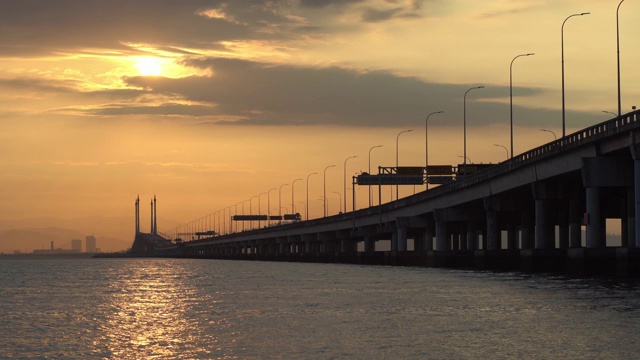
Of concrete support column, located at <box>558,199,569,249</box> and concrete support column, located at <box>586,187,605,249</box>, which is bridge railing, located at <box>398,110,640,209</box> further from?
concrete support column, located at <box>558,199,569,249</box>

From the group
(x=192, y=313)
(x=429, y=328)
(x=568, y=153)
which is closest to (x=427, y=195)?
(x=568, y=153)

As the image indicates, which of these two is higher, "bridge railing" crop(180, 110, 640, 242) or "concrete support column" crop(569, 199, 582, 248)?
"bridge railing" crop(180, 110, 640, 242)

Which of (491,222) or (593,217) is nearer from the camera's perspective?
(593,217)

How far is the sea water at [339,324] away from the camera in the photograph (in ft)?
108

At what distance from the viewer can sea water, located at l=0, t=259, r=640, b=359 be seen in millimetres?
33000

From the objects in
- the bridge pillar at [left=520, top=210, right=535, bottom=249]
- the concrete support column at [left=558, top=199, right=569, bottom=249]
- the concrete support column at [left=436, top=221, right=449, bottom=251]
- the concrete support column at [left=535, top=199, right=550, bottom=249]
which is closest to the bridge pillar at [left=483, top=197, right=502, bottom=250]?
the concrete support column at [left=558, top=199, right=569, bottom=249]

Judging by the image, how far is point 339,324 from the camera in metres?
41.8

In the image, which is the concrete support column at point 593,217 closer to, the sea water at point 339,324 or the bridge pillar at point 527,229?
the sea water at point 339,324

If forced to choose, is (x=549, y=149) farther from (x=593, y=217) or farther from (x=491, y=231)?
(x=491, y=231)

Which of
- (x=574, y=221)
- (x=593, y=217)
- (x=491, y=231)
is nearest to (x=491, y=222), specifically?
(x=491, y=231)

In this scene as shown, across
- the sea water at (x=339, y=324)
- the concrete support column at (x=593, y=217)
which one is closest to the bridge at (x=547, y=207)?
the concrete support column at (x=593, y=217)

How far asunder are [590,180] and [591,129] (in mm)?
3624

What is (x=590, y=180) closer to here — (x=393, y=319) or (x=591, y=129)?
(x=591, y=129)

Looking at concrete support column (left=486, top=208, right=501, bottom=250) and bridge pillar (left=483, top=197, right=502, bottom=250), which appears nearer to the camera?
concrete support column (left=486, top=208, right=501, bottom=250)
